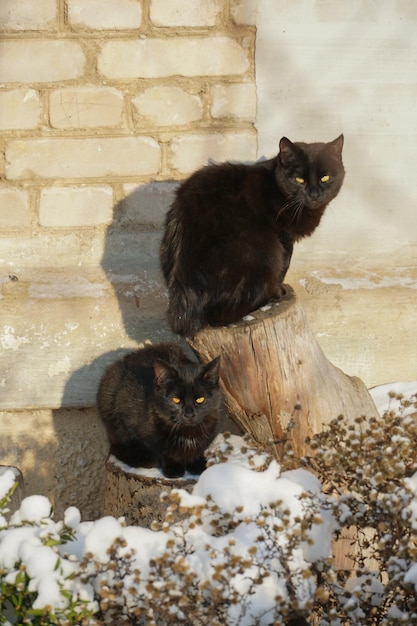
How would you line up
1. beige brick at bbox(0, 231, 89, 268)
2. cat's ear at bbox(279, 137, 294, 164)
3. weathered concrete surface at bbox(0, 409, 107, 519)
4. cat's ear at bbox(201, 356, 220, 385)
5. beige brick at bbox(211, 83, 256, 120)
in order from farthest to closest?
weathered concrete surface at bbox(0, 409, 107, 519)
beige brick at bbox(0, 231, 89, 268)
beige brick at bbox(211, 83, 256, 120)
cat's ear at bbox(279, 137, 294, 164)
cat's ear at bbox(201, 356, 220, 385)

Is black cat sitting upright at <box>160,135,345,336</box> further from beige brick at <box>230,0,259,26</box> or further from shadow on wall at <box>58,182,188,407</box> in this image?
beige brick at <box>230,0,259,26</box>

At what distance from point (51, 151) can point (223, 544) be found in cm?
239

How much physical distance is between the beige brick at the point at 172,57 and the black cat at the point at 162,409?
4.42 ft

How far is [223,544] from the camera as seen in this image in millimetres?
2354

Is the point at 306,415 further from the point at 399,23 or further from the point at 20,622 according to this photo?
the point at 399,23

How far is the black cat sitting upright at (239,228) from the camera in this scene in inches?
138

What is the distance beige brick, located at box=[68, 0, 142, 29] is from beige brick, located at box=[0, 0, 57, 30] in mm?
96

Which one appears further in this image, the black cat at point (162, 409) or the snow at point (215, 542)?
the black cat at point (162, 409)

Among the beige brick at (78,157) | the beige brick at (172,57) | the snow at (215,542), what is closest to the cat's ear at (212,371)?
the snow at (215,542)

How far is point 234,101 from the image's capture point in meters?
4.08

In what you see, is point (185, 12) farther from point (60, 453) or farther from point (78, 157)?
point (60, 453)

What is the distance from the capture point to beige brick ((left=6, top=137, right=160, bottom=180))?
4090 mm

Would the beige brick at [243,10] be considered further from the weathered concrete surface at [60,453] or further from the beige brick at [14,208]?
the weathered concrete surface at [60,453]

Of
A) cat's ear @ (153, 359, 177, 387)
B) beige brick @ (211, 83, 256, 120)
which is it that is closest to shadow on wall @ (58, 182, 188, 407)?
beige brick @ (211, 83, 256, 120)
